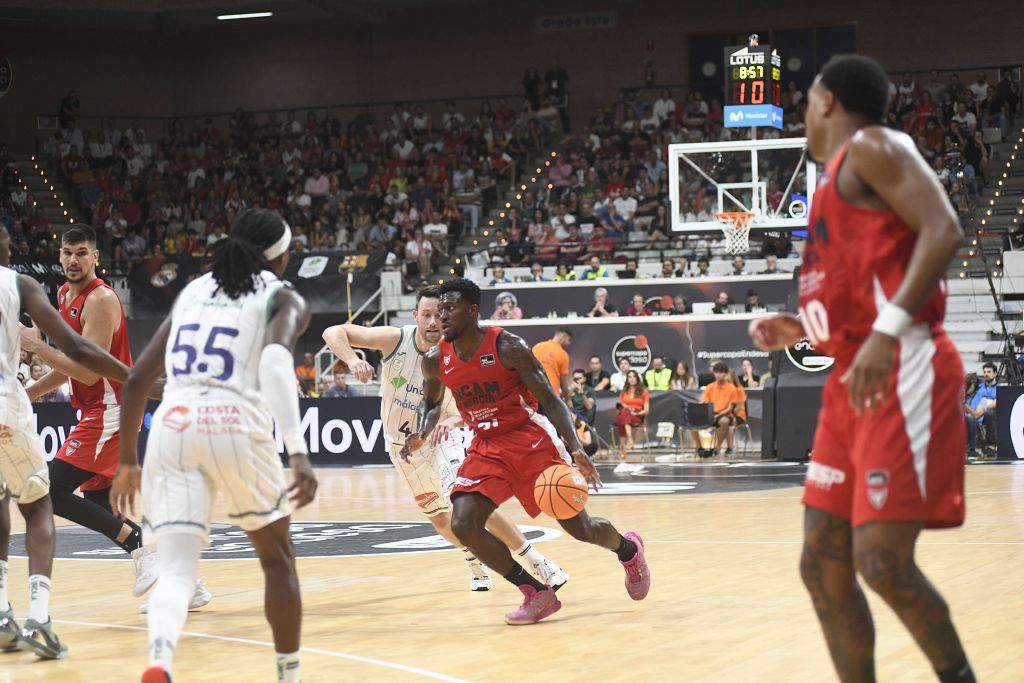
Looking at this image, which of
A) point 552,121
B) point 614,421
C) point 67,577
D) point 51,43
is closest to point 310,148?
point 552,121

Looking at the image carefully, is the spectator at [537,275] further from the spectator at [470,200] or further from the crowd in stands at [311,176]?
the spectator at [470,200]

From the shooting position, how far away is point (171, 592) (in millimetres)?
4141

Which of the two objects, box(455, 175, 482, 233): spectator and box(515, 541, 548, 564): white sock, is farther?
box(455, 175, 482, 233): spectator

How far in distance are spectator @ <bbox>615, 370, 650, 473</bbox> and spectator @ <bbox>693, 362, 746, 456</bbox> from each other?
99 centimetres

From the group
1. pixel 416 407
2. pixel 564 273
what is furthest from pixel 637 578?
pixel 564 273

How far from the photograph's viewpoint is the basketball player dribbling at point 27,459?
574 cm

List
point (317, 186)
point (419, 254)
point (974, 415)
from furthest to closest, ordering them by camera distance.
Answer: point (317, 186)
point (419, 254)
point (974, 415)

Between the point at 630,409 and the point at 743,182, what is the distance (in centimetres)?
411

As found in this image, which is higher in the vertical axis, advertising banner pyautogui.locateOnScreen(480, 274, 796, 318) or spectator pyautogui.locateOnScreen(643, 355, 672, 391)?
advertising banner pyautogui.locateOnScreen(480, 274, 796, 318)

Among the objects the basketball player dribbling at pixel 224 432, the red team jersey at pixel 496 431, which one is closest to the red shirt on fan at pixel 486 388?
the red team jersey at pixel 496 431

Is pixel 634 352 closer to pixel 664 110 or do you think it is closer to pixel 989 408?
pixel 989 408

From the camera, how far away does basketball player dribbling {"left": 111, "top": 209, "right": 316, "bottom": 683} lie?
4.20m

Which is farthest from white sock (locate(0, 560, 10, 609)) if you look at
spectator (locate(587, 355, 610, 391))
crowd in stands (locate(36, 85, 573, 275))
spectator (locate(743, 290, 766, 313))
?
crowd in stands (locate(36, 85, 573, 275))

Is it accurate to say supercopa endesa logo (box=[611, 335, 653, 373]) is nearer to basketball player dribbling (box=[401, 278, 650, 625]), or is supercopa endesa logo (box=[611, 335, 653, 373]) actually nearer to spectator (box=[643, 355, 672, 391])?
spectator (box=[643, 355, 672, 391])
